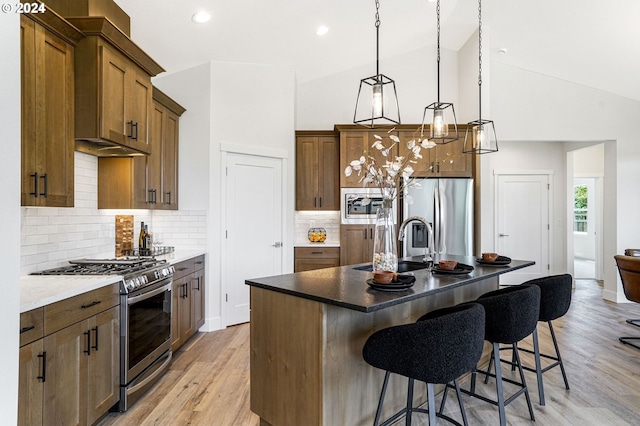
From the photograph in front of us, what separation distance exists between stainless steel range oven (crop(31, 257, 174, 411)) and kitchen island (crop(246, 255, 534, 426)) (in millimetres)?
862

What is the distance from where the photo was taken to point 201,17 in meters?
3.58

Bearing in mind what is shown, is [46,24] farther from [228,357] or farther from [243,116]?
[228,357]

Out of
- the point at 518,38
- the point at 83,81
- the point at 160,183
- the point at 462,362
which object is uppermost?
the point at 518,38

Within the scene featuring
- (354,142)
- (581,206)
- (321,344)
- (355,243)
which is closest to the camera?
(321,344)

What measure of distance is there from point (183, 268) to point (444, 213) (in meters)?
3.24

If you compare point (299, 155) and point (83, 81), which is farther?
point (299, 155)

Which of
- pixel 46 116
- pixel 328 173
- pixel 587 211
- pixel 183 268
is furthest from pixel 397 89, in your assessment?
pixel 587 211

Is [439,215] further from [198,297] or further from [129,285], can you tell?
[129,285]

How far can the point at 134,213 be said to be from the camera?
398cm

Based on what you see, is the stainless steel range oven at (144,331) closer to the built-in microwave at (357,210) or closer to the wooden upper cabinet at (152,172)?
the wooden upper cabinet at (152,172)

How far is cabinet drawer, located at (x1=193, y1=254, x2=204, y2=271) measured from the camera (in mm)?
4062

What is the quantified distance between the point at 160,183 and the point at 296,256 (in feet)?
6.52

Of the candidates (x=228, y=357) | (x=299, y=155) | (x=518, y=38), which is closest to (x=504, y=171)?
(x=518, y=38)

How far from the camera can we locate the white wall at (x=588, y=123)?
18.8ft
